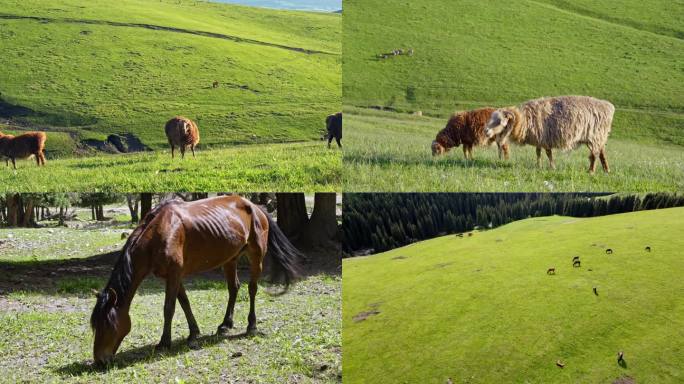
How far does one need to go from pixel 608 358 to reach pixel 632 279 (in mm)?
896

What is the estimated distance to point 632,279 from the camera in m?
8.86

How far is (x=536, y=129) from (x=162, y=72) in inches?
193

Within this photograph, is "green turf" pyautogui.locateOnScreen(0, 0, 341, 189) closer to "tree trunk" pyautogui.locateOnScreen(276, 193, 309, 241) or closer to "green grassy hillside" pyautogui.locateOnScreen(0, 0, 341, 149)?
"green grassy hillside" pyautogui.locateOnScreen(0, 0, 341, 149)

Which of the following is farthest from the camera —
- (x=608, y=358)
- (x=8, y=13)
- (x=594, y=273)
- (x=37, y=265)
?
(x=8, y=13)

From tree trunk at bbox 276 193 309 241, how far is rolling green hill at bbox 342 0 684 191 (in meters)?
0.70

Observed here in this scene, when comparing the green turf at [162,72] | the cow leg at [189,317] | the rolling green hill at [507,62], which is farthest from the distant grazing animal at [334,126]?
the cow leg at [189,317]

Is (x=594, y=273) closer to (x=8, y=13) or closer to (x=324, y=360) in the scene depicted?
(x=324, y=360)

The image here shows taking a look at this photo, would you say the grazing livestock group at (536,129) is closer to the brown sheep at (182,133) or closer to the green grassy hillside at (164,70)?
the green grassy hillside at (164,70)

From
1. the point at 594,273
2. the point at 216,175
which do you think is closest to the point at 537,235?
the point at 594,273

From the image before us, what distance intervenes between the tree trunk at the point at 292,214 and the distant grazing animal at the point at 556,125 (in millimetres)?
2311

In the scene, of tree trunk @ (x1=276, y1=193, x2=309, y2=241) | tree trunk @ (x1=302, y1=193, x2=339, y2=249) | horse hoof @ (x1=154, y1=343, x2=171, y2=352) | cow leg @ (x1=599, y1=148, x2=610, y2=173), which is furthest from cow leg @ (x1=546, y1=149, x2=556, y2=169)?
horse hoof @ (x1=154, y1=343, x2=171, y2=352)

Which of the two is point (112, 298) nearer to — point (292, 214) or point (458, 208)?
point (292, 214)

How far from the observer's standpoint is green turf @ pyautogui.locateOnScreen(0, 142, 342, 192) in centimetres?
1060

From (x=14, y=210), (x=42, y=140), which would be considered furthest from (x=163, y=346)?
(x=42, y=140)
